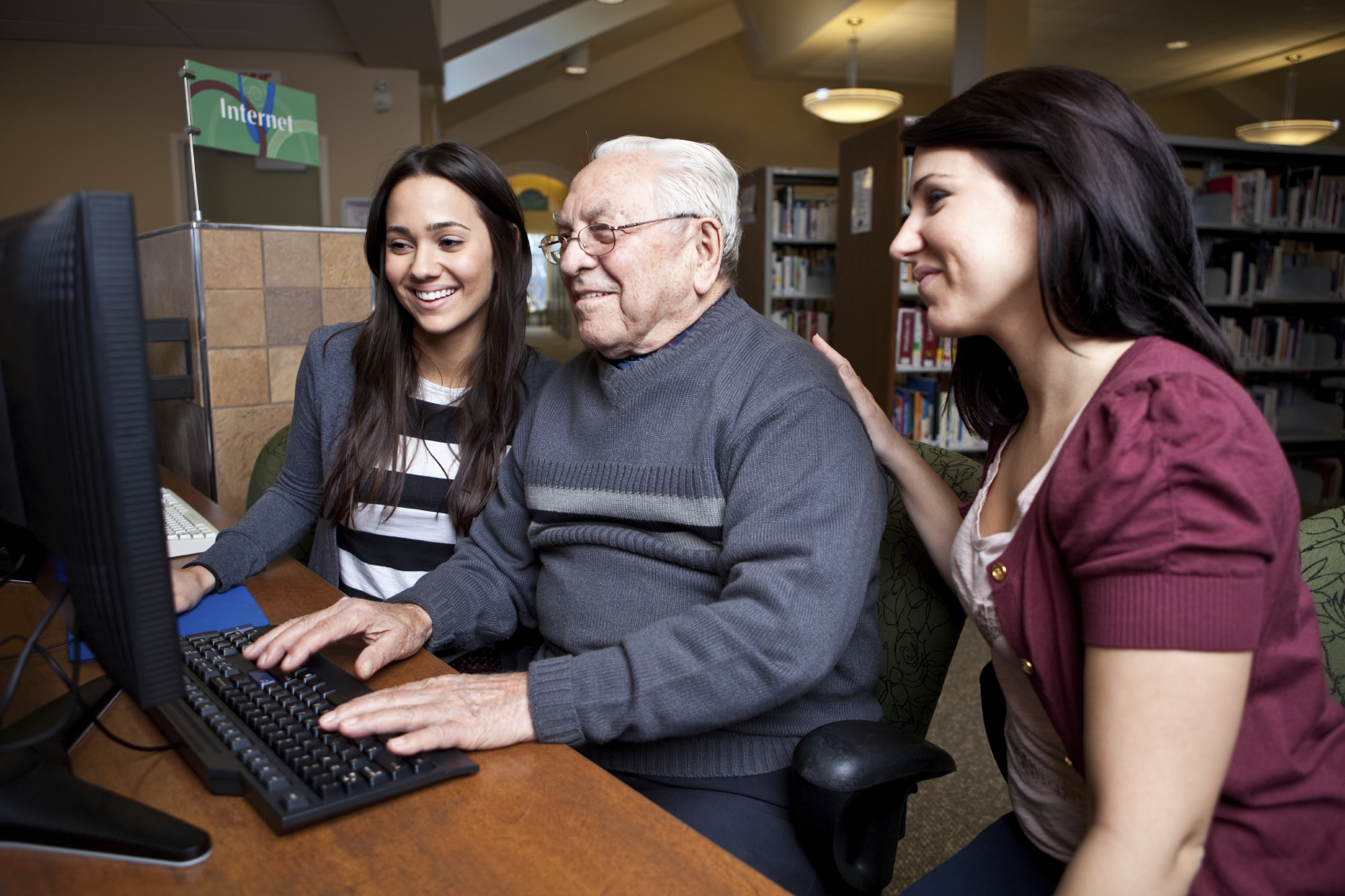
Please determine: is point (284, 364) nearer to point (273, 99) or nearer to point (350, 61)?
point (273, 99)

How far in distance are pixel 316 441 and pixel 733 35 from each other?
9.72 m

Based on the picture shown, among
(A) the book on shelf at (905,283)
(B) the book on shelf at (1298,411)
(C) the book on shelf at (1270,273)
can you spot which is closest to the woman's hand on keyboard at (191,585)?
(A) the book on shelf at (905,283)

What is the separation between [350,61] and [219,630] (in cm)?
637

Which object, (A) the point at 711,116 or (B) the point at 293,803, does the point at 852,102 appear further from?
(B) the point at 293,803

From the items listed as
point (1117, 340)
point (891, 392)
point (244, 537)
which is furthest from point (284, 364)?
point (891, 392)

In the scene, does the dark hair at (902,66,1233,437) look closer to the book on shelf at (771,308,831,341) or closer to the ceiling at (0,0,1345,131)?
the book on shelf at (771,308,831,341)

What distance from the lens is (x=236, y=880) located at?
61 cm

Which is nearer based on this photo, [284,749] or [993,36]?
[284,749]

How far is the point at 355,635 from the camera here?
3.54ft

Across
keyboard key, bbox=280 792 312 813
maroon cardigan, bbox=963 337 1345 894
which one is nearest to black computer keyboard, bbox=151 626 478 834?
keyboard key, bbox=280 792 312 813

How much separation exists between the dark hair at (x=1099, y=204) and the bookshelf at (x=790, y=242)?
4.08 metres

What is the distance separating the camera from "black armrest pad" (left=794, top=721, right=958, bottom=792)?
35.7 inches

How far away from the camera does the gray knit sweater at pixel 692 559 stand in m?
0.93

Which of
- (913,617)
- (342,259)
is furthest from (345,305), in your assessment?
(913,617)
